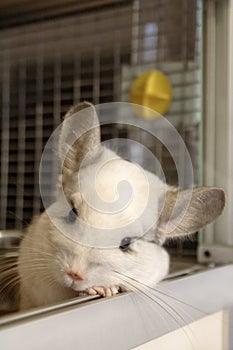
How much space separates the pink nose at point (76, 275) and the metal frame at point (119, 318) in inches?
2.1

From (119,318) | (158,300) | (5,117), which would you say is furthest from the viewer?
(5,117)

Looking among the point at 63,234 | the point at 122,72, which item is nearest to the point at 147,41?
the point at 122,72

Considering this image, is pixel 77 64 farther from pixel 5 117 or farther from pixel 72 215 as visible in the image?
pixel 72 215

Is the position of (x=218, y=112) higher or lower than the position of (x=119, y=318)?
higher

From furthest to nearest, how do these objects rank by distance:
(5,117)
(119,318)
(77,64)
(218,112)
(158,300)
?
(5,117)
(77,64)
(218,112)
(158,300)
(119,318)

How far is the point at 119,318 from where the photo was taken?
23.6 inches

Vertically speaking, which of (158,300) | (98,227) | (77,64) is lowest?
(158,300)

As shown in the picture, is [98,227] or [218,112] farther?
[218,112]

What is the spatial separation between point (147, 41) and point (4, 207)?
1.76 feet

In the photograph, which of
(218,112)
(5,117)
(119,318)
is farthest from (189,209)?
(5,117)

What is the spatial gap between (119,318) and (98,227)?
11 centimetres

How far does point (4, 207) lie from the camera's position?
1311mm

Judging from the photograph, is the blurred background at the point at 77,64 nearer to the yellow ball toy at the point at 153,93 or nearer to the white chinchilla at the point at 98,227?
the yellow ball toy at the point at 153,93

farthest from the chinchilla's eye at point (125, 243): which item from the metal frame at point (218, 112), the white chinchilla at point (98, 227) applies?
the metal frame at point (218, 112)
